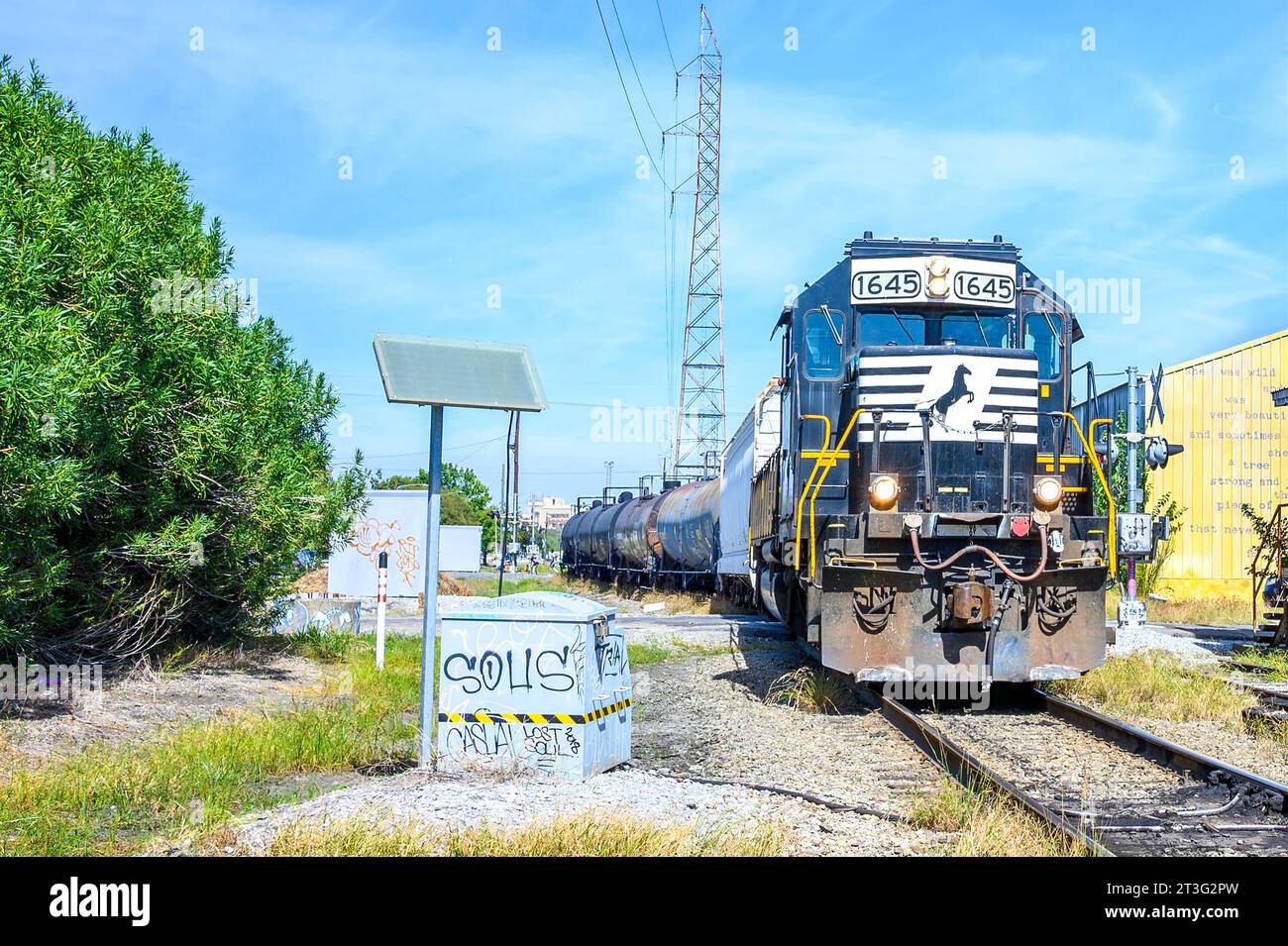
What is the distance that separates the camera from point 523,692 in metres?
7.51

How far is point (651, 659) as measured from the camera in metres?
15.6

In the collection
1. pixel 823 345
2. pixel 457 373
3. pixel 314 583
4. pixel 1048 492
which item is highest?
pixel 823 345

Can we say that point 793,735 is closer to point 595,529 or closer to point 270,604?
point 270,604

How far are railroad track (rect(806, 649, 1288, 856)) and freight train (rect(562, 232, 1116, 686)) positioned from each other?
50cm

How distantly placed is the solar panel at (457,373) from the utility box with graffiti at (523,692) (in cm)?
149

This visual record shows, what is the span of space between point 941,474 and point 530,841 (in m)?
5.85

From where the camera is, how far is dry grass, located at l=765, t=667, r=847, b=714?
423 inches

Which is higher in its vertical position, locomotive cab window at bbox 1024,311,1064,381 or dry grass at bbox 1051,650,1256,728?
locomotive cab window at bbox 1024,311,1064,381

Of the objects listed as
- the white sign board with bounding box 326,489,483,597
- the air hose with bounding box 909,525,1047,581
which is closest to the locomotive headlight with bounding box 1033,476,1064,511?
the air hose with bounding box 909,525,1047,581

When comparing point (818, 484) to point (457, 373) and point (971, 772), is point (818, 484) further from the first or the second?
point (457, 373)

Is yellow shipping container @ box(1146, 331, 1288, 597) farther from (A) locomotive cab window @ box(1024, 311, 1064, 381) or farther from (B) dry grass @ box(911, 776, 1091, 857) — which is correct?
(B) dry grass @ box(911, 776, 1091, 857)

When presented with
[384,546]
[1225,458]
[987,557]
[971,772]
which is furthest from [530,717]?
[1225,458]

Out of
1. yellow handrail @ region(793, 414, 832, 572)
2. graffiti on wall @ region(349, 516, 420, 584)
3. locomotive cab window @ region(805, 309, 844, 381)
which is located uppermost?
locomotive cab window @ region(805, 309, 844, 381)
